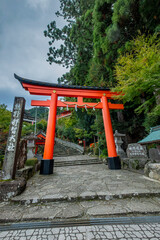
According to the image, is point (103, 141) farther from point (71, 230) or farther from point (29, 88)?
point (71, 230)

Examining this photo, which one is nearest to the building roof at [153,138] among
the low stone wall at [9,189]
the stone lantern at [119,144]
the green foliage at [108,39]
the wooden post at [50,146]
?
the green foliage at [108,39]

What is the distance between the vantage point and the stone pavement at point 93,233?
127 centimetres

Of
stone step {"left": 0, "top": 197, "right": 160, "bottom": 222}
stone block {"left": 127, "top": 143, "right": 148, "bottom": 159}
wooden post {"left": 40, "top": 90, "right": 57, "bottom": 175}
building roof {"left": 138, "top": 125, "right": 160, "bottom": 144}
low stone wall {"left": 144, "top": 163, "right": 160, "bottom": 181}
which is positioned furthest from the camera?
stone block {"left": 127, "top": 143, "right": 148, "bottom": 159}

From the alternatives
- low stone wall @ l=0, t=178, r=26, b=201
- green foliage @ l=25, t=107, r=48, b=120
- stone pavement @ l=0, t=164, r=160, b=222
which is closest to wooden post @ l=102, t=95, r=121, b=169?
stone pavement @ l=0, t=164, r=160, b=222

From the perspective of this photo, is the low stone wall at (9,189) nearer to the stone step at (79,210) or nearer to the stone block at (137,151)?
the stone step at (79,210)

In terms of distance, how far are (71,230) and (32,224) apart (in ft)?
2.05

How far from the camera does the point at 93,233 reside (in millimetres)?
1330

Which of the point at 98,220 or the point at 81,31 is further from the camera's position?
the point at 81,31

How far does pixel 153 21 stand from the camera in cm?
530

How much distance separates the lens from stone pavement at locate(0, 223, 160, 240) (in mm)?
1268

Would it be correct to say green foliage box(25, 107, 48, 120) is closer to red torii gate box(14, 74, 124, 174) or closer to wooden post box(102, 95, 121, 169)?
red torii gate box(14, 74, 124, 174)

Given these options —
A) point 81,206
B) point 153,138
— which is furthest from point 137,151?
point 81,206

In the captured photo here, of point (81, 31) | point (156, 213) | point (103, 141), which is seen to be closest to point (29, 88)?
point (156, 213)

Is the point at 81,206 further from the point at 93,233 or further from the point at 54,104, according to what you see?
the point at 54,104
